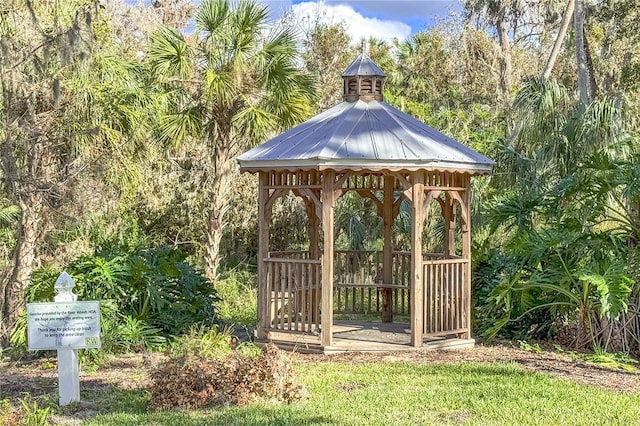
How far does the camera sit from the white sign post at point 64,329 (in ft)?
23.3

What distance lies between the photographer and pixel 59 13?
40.8 feet

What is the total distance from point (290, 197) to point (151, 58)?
18.6ft

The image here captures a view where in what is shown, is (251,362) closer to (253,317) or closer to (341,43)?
(253,317)

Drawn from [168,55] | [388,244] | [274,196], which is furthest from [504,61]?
[274,196]

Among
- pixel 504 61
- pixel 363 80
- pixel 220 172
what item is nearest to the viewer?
pixel 363 80

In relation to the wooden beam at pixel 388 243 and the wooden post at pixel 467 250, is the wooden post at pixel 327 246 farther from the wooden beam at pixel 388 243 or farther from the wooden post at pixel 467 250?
the wooden beam at pixel 388 243

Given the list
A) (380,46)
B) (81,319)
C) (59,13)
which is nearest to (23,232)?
(59,13)

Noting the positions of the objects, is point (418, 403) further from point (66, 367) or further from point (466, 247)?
point (466, 247)

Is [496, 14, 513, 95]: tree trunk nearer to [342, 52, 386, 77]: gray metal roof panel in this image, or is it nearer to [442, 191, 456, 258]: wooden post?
[442, 191, 456, 258]: wooden post

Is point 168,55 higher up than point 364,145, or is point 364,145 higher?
point 168,55

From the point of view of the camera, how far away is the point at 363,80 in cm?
1185

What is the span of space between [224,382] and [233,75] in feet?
27.3

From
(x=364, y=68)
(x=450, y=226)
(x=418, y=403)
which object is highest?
(x=364, y=68)

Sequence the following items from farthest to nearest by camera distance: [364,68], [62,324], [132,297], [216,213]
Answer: [216,213] → [364,68] → [132,297] → [62,324]
